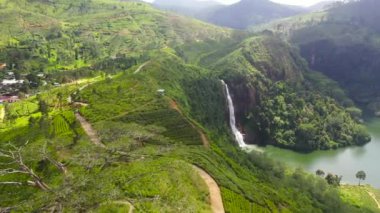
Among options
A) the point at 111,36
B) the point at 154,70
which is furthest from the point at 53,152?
the point at 111,36

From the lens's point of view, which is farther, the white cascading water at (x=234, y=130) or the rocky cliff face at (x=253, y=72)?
the rocky cliff face at (x=253, y=72)

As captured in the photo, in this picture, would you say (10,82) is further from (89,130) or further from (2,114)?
(89,130)

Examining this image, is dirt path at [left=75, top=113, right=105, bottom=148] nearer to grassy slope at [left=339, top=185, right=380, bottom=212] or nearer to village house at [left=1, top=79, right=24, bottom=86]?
village house at [left=1, top=79, right=24, bottom=86]

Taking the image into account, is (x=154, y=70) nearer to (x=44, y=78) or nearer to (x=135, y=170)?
(x=44, y=78)

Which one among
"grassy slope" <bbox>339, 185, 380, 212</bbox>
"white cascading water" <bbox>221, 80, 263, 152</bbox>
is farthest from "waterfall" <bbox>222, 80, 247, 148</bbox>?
"grassy slope" <bbox>339, 185, 380, 212</bbox>

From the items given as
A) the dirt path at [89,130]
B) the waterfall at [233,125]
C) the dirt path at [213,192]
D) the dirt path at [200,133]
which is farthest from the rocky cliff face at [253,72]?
the dirt path at [213,192]

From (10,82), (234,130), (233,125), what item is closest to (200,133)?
(234,130)

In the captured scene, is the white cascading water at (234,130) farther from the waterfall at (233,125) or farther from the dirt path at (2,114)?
the dirt path at (2,114)
